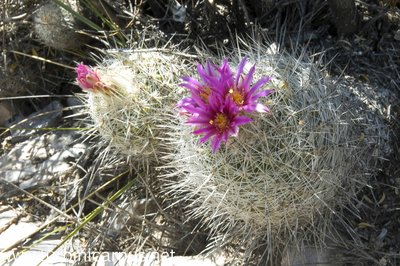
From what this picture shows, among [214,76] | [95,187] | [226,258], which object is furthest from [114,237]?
[214,76]

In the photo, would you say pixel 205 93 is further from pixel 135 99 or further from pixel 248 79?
pixel 135 99

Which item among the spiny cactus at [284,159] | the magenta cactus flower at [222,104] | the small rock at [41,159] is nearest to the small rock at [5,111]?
the small rock at [41,159]

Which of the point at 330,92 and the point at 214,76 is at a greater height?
the point at 214,76

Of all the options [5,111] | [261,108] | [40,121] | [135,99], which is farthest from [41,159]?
[261,108]

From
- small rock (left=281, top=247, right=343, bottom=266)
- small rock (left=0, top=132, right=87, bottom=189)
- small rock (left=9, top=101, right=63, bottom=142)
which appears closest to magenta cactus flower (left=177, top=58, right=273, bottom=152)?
small rock (left=281, top=247, right=343, bottom=266)

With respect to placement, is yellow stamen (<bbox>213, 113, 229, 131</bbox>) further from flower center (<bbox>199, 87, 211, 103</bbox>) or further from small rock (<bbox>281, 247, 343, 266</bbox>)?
small rock (<bbox>281, 247, 343, 266</bbox>)

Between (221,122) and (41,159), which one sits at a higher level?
(221,122)

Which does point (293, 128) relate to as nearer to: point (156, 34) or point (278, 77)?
point (278, 77)
